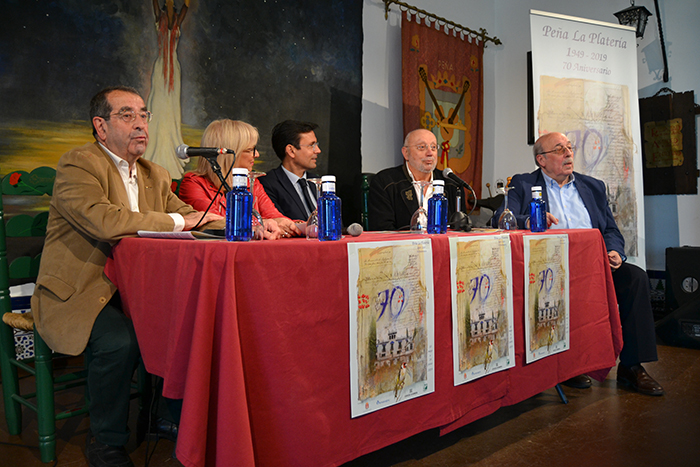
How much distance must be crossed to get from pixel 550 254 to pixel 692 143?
286cm

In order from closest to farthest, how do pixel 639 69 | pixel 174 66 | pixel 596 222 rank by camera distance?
pixel 596 222
pixel 174 66
pixel 639 69

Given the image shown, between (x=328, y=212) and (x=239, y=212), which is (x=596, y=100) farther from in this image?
(x=239, y=212)

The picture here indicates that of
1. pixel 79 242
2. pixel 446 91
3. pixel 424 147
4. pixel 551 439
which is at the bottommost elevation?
pixel 551 439

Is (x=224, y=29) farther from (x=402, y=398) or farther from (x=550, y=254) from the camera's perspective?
(x=402, y=398)

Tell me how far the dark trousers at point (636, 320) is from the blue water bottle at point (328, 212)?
173cm

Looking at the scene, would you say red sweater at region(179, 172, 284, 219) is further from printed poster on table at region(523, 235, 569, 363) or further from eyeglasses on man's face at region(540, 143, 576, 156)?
eyeglasses on man's face at region(540, 143, 576, 156)

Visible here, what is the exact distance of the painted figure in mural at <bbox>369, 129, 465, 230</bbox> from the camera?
9.55 ft

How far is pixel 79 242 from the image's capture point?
158cm

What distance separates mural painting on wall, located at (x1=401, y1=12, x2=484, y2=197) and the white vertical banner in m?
0.98

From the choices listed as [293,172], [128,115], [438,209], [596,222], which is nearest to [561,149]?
[596,222]

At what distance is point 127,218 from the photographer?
145 cm

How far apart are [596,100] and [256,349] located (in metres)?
3.33

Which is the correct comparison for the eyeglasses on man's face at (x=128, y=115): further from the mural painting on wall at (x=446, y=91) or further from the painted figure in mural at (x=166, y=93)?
the mural painting on wall at (x=446, y=91)

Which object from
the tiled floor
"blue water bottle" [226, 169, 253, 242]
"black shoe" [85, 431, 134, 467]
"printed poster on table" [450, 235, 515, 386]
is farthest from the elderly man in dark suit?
"black shoe" [85, 431, 134, 467]
